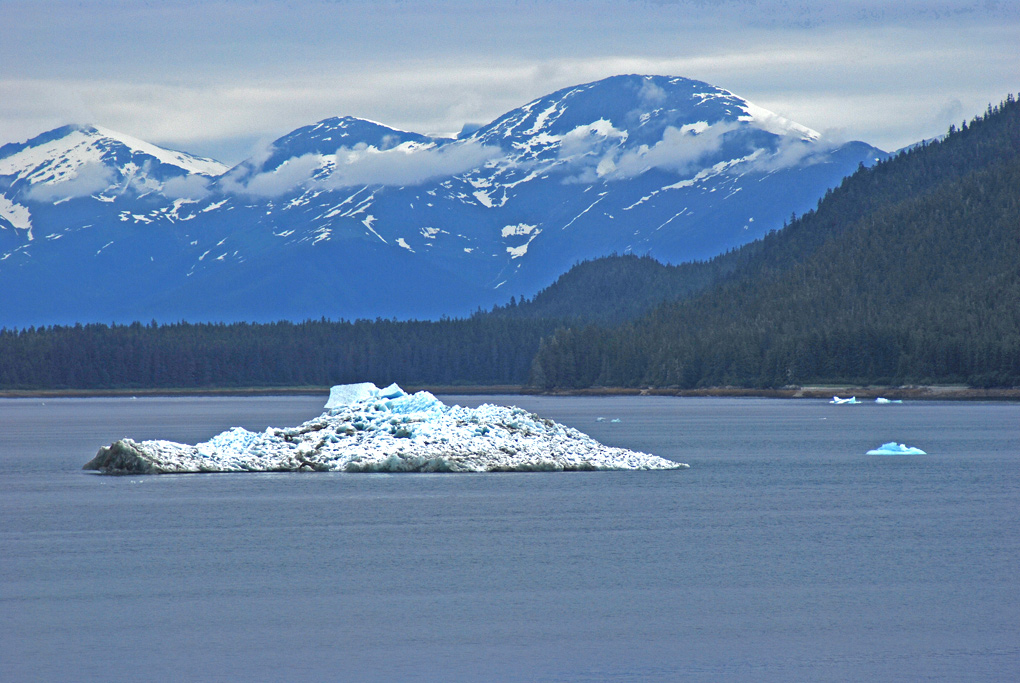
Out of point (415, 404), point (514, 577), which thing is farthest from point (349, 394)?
point (514, 577)

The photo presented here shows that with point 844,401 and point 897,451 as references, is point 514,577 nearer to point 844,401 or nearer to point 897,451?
point 897,451

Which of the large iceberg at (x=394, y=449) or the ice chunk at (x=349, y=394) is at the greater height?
the ice chunk at (x=349, y=394)

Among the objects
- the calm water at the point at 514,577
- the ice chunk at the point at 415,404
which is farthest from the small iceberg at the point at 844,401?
the ice chunk at the point at 415,404

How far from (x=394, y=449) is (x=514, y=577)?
97.3 feet

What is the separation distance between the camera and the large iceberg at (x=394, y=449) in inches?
2288

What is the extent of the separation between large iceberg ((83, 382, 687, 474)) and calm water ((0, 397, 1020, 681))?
1.71m

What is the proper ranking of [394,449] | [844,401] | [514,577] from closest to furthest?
[514,577]
[394,449]
[844,401]

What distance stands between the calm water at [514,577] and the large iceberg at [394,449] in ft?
5.62

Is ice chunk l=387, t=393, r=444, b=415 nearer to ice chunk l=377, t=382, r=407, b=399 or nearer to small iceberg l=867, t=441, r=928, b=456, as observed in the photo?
ice chunk l=377, t=382, r=407, b=399

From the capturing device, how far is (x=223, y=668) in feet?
66.7

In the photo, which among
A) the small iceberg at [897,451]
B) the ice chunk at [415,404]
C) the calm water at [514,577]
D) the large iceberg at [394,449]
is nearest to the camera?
the calm water at [514,577]

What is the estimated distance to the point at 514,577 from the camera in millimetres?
29047

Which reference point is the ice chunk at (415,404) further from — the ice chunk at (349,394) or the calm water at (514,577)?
the calm water at (514,577)

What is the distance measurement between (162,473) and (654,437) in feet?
121
